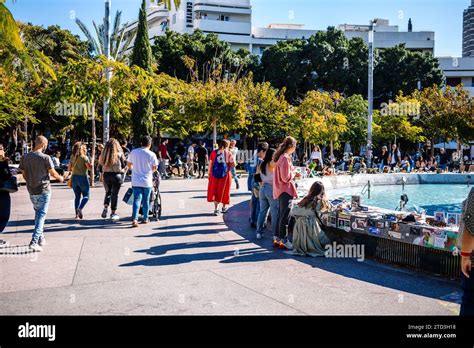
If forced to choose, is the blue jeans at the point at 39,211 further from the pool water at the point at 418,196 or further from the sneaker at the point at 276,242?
the pool water at the point at 418,196

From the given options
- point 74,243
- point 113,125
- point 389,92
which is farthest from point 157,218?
point 389,92

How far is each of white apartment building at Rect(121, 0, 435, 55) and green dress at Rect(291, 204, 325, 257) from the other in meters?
53.0

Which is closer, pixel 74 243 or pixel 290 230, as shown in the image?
pixel 74 243

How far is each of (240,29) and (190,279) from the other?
192ft

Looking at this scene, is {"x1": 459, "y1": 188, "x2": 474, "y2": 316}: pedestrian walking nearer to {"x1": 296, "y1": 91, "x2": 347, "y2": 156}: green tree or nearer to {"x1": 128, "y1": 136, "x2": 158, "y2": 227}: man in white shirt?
{"x1": 128, "y1": 136, "x2": 158, "y2": 227}: man in white shirt

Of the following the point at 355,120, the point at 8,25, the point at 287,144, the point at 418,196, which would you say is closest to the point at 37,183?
the point at 8,25

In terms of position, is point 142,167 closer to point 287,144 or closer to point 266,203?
point 266,203

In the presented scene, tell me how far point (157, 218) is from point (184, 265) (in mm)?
3913

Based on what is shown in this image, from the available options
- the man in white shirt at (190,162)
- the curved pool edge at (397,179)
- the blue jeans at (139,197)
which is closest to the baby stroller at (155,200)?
the blue jeans at (139,197)

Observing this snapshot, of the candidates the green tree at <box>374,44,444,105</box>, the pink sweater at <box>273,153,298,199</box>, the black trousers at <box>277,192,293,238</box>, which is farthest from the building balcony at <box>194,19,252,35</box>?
the black trousers at <box>277,192,293,238</box>

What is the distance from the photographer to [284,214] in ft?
27.4

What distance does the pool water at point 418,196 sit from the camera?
54.5ft

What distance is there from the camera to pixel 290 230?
919cm
